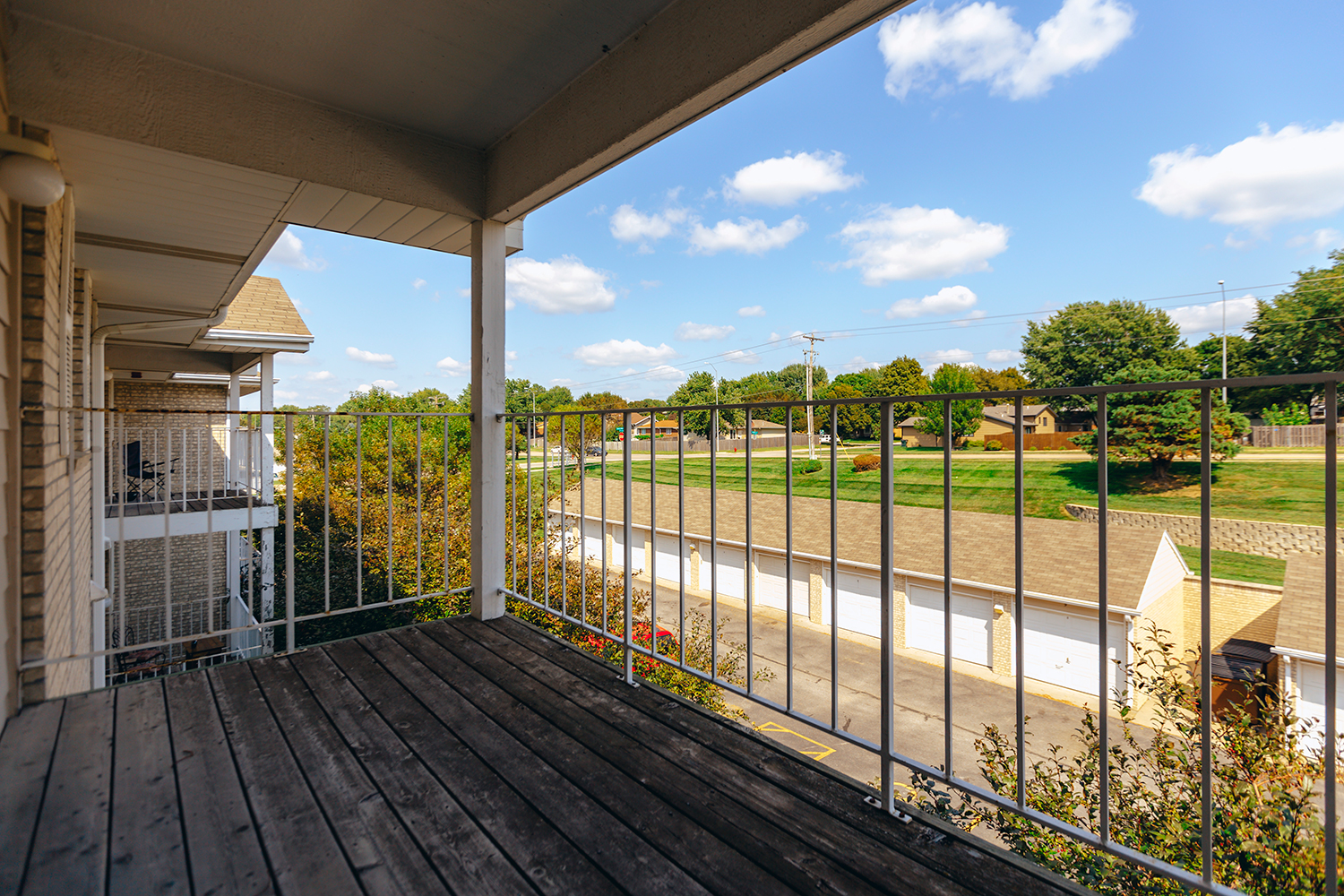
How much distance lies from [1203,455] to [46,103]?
11.6ft

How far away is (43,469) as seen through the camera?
213 cm

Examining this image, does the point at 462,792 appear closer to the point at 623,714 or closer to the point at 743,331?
the point at 623,714

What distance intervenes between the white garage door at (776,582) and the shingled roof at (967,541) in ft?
1.55

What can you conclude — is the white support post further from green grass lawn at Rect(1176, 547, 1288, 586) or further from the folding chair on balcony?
green grass lawn at Rect(1176, 547, 1288, 586)

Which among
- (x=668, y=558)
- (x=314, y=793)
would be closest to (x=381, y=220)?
(x=314, y=793)

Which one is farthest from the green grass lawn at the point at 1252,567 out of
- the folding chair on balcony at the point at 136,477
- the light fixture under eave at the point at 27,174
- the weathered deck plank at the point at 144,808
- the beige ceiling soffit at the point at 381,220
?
the folding chair on balcony at the point at 136,477

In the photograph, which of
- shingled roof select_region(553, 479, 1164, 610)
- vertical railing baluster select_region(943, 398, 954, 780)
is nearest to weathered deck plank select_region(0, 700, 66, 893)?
vertical railing baluster select_region(943, 398, 954, 780)

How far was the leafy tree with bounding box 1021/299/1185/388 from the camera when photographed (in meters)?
15.7

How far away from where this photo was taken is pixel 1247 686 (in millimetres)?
1668

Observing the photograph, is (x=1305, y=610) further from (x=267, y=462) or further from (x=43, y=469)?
(x=267, y=462)

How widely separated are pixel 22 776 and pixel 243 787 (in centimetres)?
67

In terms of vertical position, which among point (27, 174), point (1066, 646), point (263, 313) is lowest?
point (1066, 646)

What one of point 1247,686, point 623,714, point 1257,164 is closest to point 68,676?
point 623,714

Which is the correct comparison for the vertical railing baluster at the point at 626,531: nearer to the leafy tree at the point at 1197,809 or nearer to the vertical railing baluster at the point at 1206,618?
the leafy tree at the point at 1197,809
